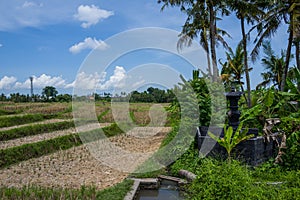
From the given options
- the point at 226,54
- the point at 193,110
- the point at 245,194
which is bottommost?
the point at 245,194

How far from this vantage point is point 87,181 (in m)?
5.26

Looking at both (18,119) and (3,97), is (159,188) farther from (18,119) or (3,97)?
(3,97)

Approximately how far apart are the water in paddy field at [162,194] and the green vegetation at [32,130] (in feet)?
21.1

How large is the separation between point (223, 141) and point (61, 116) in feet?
37.8

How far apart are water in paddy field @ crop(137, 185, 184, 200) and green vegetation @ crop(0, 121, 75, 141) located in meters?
6.44

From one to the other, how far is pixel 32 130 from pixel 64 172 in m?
5.28

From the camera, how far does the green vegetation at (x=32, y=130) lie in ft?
31.6

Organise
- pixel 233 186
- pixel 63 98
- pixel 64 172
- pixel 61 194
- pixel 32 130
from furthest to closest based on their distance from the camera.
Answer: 1. pixel 63 98
2. pixel 32 130
3. pixel 64 172
4. pixel 61 194
5. pixel 233 186

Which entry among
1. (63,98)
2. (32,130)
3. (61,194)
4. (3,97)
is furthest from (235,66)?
(3,97)

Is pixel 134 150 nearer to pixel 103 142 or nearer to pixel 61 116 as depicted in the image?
pixel 103 142

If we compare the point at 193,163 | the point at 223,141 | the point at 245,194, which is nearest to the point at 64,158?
the point at 193,163

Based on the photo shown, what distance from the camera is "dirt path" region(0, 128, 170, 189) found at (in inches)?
205

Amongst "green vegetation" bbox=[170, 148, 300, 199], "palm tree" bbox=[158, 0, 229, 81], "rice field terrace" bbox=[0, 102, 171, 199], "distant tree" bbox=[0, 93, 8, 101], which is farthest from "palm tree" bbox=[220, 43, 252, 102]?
"distant tree" bbox=[0, 93, 8, 101]

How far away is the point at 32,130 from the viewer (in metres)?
10.6
